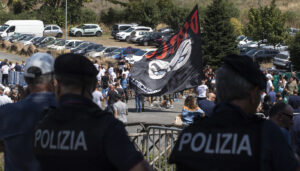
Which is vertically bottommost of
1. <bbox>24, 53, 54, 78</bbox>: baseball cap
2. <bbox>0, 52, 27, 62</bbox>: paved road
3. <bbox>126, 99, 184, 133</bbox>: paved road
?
<bbox>126, 99, 184, 133</bbox>: paved road

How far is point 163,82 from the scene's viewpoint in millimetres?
13258

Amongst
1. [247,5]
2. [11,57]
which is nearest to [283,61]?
[11,57]

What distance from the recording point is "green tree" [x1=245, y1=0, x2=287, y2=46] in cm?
4188

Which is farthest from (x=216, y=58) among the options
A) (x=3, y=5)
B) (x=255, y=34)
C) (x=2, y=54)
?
(x=3, y=5)

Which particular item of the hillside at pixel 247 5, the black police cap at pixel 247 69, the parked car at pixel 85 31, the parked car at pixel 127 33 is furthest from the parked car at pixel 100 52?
the black police cap at pixel 247 69

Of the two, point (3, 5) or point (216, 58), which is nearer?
point (216, 58)

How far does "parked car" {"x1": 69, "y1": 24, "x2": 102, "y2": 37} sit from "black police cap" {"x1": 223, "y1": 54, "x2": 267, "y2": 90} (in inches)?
2125

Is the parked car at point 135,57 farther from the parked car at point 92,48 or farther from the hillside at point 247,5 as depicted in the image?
the hillside at point 247,5

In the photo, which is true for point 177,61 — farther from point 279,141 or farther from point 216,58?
point 216,58

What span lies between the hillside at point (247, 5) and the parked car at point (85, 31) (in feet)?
37.0

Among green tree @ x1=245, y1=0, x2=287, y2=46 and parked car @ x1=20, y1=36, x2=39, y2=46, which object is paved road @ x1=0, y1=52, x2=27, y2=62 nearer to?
parked car @ x1=20, y1=36, x2=39, y2=46

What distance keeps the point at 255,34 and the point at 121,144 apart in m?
41.5

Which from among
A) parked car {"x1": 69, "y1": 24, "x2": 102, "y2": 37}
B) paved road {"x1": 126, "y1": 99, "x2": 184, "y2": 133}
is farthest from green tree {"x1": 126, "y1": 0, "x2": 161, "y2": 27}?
paved road {"x1": 126, "y1": 99, "x2": 184, "y2": 133}

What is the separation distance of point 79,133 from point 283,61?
3463cm
